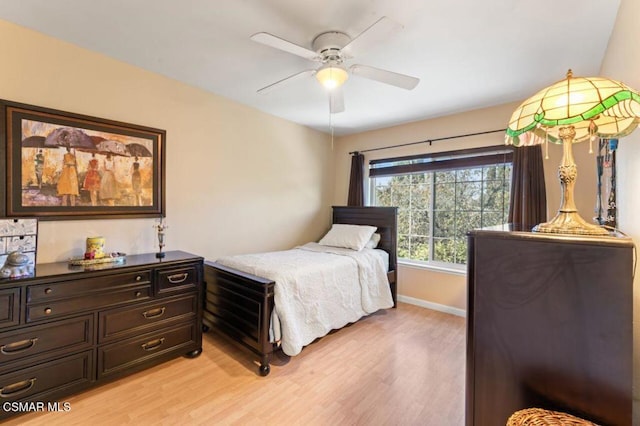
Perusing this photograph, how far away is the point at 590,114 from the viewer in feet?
3.22

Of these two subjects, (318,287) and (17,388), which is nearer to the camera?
(17,388)

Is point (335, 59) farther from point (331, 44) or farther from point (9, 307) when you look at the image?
point (9, 307)

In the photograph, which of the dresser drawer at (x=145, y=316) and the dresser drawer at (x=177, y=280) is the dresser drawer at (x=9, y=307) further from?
the dresser drawer at (x=177, y=280)

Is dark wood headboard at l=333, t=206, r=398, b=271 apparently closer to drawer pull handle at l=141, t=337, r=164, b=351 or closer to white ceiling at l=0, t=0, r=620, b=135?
white ceiling at l=0, t=0, r=620, b=135

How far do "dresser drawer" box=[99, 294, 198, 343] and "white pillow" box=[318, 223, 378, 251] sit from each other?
187cm

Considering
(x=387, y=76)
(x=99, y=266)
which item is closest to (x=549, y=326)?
(x=387, y=76)

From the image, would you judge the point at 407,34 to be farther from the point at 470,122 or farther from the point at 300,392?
the point at 300,392

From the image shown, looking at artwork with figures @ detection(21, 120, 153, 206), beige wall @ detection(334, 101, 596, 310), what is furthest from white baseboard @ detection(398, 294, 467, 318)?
artwork with figures @ detection(21, 120, 153, 206)

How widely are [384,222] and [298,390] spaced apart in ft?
7.68

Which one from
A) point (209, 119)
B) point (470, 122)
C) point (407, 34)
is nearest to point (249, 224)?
point (209, 119)

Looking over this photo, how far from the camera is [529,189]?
2891mm

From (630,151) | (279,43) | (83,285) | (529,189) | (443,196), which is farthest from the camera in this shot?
(443,196)

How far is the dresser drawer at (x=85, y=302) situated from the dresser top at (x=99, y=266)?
0.16 meters

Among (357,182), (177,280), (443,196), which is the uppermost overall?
(357,182)
